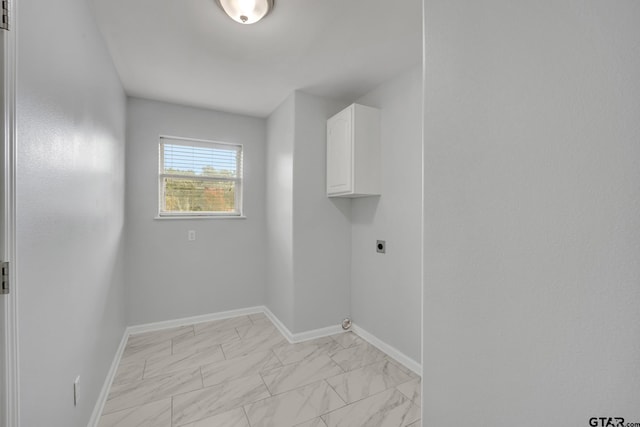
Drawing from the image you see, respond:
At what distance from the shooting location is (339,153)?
9.12ft

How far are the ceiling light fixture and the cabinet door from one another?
1.18m

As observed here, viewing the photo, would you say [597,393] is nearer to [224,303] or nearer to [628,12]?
[628,12]

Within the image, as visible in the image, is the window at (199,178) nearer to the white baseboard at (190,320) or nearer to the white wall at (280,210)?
the white wall at (280,210)

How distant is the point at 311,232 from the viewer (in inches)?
116

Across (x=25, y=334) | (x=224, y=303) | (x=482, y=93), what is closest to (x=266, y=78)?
(x=482, y=93)

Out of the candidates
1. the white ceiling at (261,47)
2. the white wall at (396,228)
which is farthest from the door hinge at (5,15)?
the white wall at (396,228)

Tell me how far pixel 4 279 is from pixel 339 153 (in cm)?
239

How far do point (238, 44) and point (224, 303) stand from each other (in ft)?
9.18

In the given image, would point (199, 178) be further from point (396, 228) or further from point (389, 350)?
point (389, 350)

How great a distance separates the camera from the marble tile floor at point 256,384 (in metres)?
1.79

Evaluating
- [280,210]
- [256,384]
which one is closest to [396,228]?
[280,210]

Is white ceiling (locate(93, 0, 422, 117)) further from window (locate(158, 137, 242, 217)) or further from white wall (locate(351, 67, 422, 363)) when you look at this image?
window (locate(158, 137, 242, 217))

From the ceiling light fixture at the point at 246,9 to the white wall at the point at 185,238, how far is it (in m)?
1.84

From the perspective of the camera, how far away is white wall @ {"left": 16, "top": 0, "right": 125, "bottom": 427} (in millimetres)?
958
